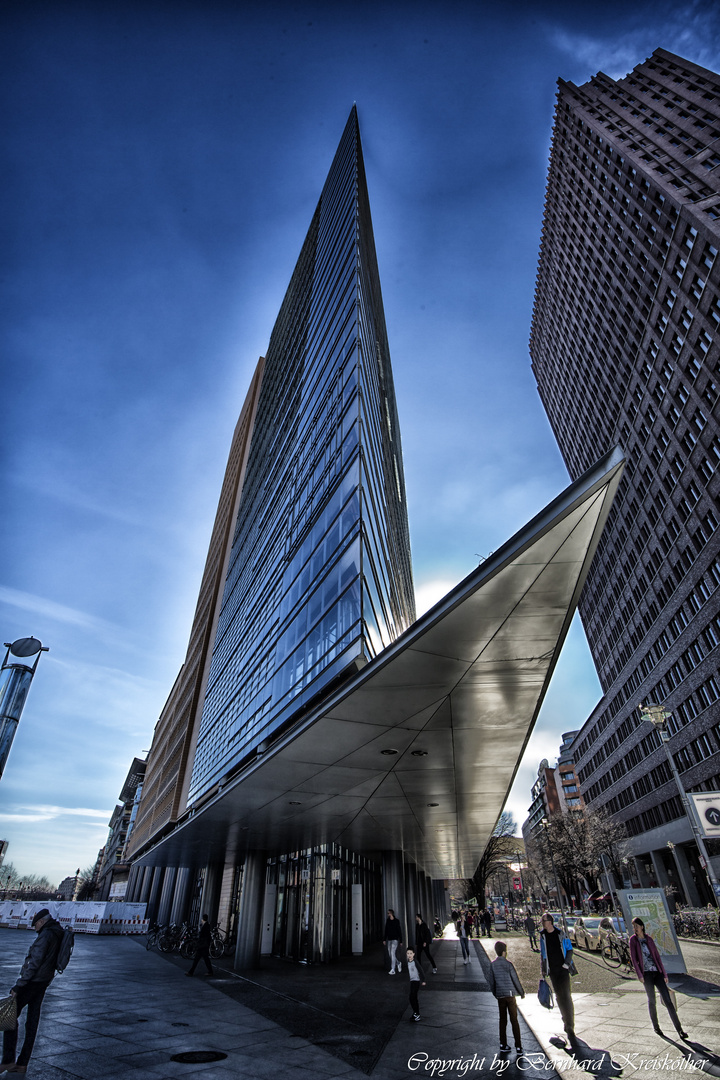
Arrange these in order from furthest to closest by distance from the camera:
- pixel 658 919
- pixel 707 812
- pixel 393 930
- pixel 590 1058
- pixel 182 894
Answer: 1. pixel 182 894
2. pixel 393 930
3. pixel 658 919
4. pixel 707 812
5. pixel 590 1058

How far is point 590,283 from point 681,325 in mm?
21975

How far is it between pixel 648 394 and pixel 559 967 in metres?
59.7

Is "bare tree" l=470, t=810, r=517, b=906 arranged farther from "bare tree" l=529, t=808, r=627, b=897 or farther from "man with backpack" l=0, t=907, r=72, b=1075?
"man with backpack" l=0, t=907, r=72, b=1075

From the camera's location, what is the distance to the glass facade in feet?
52.0

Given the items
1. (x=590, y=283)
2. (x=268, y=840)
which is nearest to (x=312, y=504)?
(x=268, y=840)

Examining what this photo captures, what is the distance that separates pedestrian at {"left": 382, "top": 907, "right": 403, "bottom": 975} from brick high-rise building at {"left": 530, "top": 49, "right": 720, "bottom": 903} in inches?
1496

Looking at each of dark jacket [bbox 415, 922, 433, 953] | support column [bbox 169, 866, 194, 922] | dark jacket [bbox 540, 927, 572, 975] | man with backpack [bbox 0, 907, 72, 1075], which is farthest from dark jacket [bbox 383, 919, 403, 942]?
support column [bbox 169, 866, 194, 922]

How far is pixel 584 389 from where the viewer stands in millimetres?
73250

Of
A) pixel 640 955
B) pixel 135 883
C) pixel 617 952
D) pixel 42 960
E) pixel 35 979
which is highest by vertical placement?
pixel 135 883

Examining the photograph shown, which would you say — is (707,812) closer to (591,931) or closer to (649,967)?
(649,967)

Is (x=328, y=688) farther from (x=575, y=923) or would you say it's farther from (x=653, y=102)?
(x=653, y=102)

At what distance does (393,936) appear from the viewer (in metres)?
15.3

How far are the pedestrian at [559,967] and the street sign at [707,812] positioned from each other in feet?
14.7

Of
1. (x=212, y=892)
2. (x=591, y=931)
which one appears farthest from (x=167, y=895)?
(x=591, y=931)
